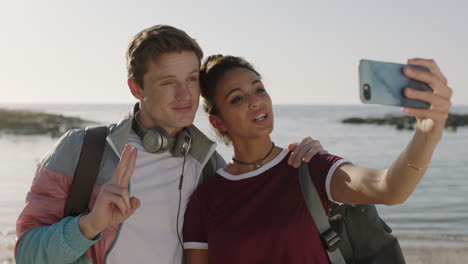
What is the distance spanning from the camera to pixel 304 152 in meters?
3.46

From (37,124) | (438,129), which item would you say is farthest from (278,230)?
Answer: (37,124)

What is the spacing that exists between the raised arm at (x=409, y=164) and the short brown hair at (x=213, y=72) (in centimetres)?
116

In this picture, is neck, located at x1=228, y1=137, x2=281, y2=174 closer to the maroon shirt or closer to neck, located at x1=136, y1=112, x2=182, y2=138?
the maroon shirt

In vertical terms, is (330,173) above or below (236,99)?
below

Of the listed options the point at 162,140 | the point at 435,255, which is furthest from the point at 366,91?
the point at 435,255

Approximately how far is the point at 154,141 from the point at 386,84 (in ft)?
5.93

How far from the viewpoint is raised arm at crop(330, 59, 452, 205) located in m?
2.26

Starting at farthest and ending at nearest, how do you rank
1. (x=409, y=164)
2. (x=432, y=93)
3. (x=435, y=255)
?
(x=435, y=255)
(x=409, y=164)
(x=432, y=93)

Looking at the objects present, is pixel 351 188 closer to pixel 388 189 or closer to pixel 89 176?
pixel 388 189

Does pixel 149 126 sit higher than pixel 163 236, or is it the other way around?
pixel 149 126

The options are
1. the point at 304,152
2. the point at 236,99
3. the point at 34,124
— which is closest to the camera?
the point at 304,152

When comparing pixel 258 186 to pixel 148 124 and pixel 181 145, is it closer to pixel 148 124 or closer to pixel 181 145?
pixel 181 145

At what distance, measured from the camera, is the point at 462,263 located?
862cm

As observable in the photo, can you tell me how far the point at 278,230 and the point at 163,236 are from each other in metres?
0.80
